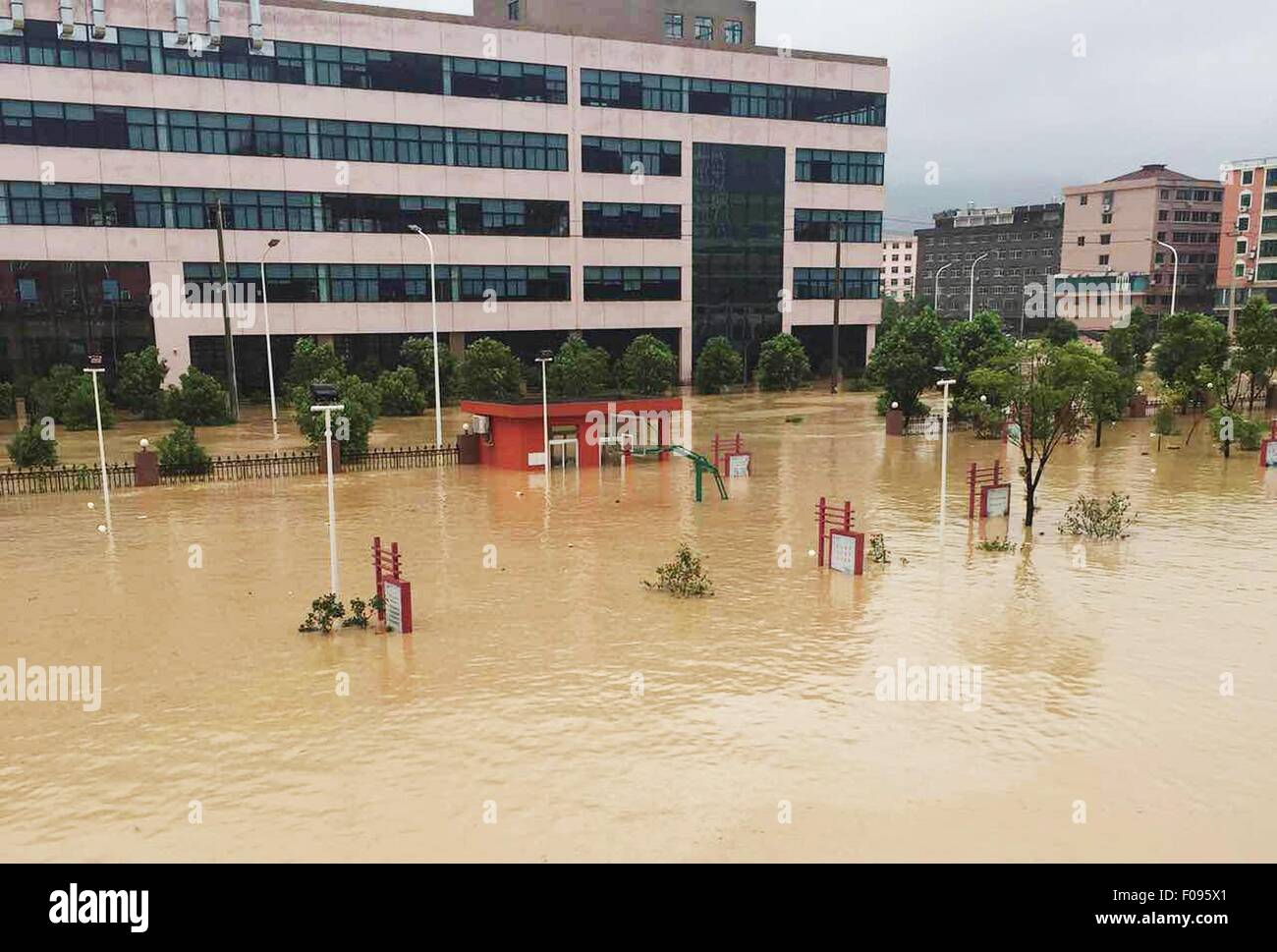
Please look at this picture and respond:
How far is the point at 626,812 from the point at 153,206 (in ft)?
182

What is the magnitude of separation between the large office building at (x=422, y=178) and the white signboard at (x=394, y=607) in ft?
119

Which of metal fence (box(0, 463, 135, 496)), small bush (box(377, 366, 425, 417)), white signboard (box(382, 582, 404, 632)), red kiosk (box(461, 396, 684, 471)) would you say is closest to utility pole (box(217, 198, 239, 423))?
small bush (box(377, 366, 425, 417))

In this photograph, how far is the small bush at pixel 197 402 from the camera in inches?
2016

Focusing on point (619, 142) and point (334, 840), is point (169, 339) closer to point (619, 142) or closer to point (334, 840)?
point (619, 142)

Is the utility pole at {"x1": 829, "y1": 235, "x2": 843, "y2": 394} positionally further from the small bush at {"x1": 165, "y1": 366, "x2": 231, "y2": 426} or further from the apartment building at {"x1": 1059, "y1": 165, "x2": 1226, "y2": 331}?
the apartment building at {"x1": 1059, "y1": 165, "x2": 1226, "y2": 331}

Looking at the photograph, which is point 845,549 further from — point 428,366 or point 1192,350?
point 428,366

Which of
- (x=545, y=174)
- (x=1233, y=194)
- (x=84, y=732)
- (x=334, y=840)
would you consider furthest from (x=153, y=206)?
(x=1233, y=194)

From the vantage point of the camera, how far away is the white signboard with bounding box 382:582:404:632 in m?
18.1

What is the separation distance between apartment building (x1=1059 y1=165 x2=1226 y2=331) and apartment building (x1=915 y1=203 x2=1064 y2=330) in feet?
69.3

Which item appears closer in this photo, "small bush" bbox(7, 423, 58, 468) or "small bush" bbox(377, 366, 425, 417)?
"small bush" bbox(7, 423, 58, 468)

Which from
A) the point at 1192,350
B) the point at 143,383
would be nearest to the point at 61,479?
the point at 143,383

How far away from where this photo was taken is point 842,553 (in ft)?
73.9

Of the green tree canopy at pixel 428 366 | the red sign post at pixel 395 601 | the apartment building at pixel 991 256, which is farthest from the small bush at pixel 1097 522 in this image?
the apartment building at pixel 991 256

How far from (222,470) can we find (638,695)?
85.9ft
